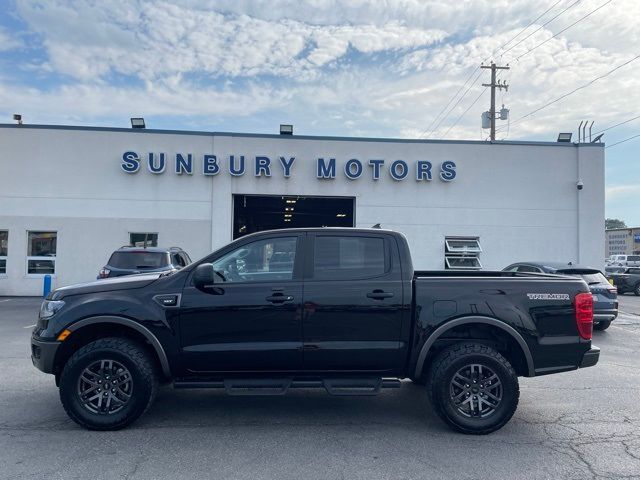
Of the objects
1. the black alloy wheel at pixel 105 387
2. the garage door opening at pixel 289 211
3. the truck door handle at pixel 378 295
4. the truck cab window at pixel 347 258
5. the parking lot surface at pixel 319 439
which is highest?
the garage door opening at pixel 289 211

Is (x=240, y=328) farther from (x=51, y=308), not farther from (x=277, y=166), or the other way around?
(x=277, y=166)

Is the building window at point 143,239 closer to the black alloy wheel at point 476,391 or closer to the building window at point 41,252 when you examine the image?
the building window at point 41,252

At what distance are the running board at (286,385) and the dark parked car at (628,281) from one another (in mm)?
25079

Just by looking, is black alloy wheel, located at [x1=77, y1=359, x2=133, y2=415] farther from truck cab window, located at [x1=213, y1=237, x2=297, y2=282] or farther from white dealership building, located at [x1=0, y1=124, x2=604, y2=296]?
white dealership building, located at [x1=0, y1=124, x2=604, y2=296]

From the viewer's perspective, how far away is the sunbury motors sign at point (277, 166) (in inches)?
715

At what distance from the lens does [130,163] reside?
1806cm

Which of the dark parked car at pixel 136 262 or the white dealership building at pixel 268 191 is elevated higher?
the white dealership building at pixel 268 191

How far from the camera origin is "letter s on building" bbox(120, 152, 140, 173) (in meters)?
18.0

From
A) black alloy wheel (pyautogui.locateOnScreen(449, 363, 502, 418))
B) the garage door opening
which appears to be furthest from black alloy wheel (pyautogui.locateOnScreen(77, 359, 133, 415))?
the garage door opening

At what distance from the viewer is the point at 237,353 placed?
5.14 metres

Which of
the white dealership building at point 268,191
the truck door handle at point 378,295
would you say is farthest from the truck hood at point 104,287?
the white dealership building at point 268,191

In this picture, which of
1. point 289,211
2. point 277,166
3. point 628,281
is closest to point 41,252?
point 277,166

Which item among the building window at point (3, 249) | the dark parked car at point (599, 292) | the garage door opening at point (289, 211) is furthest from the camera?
the garage door opening at point (289, 211)

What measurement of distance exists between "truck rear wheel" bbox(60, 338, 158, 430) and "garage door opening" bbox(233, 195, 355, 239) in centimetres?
1418
